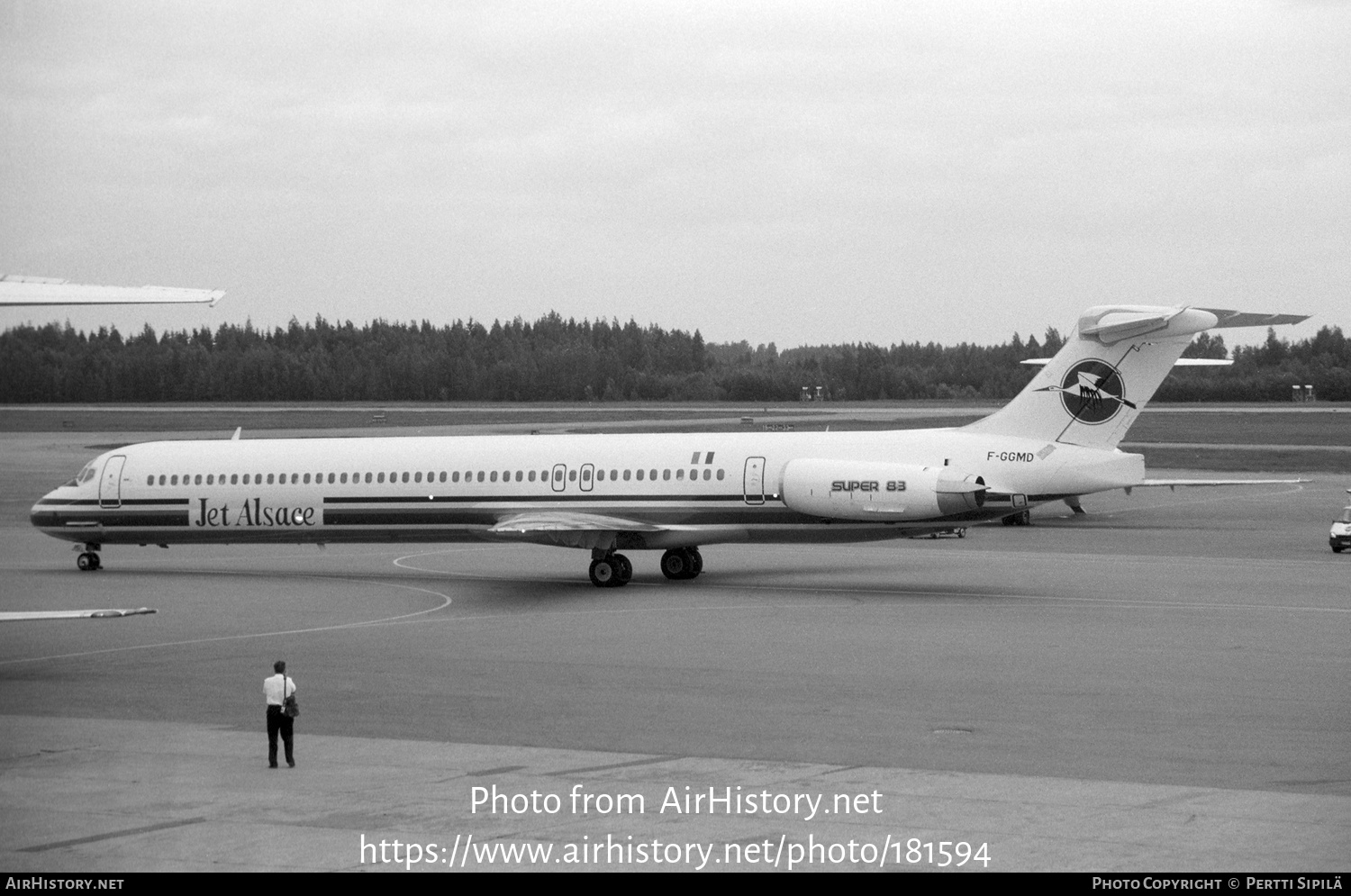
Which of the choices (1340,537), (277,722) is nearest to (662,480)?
(1340,537)

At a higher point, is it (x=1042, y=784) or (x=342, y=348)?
(x=342, y=348)

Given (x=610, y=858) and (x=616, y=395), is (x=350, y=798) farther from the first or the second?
(x=616, y=395)

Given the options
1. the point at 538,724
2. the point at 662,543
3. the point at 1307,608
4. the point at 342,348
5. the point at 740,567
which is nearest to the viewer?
the point at 538,724

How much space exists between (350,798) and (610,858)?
3.26 meters

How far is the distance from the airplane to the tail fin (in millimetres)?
35

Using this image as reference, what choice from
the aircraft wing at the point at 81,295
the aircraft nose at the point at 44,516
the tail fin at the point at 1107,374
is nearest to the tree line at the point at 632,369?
the aircraft nose at the point at 44,516

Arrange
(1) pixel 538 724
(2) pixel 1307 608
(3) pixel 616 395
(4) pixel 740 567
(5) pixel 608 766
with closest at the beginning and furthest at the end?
(5) pixel 608 766, (1) pixel 538 724, (2) pixel 1307 608, (4) pixel 740 567, (3) pixel 616 395

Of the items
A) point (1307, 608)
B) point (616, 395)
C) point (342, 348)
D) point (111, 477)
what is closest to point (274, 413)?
point (342, 348)

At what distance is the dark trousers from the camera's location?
657 inches

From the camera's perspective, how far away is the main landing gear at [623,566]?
35094mm

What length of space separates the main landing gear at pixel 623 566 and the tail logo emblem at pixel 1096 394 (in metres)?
8.80

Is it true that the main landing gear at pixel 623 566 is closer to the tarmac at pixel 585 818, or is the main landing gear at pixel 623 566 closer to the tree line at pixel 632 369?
the tarmac at pixel 585 818

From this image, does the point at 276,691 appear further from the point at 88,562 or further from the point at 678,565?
the point at 88,562

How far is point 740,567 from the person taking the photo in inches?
1539
